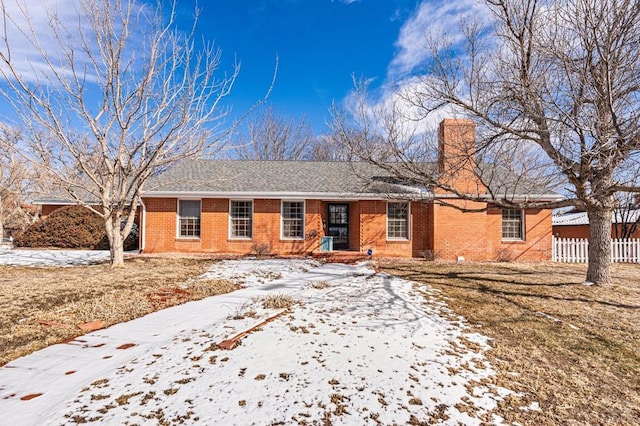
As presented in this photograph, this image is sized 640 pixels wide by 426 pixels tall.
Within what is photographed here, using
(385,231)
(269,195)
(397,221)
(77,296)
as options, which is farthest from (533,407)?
(269,195)

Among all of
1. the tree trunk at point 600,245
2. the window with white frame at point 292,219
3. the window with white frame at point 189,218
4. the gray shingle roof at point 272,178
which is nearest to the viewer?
the tree trunk at point 600,245

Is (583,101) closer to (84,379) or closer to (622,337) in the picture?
(622,337)

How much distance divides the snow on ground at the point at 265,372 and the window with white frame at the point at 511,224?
9944 millimetres

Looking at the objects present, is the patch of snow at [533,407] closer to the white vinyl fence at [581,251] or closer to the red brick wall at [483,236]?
the red brick wall at [483,236]

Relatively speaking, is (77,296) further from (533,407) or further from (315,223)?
(315,223)

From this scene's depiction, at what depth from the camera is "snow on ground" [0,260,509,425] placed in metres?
2.71

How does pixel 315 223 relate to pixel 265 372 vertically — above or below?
above

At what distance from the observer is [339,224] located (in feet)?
49.6

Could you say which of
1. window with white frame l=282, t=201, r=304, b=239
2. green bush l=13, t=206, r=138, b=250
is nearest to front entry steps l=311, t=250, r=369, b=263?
window with white frame l=282, t=201, r=304, b=239

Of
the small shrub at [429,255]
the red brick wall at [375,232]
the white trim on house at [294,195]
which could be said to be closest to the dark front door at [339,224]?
the red brick wall at [375,232]

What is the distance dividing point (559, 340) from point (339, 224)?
10.9 m

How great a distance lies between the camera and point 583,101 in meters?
6.23

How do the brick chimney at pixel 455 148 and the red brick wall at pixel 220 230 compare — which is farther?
the red brick wall at pixel 220 230

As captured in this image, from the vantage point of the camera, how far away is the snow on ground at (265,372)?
8.91 feet
